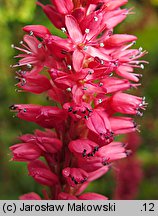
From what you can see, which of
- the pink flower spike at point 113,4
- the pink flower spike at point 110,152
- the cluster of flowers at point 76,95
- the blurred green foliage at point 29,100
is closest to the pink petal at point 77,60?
the cluster of flowers at point 76,95

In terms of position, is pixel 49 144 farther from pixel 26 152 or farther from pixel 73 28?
pixel 73 28

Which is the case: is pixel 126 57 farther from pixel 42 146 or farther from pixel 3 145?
pixel 3 145

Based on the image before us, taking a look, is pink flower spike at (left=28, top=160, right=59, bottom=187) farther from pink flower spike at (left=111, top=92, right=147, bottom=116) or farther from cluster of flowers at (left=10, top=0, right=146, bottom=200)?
pink flower spike at (left=111, top=92, right=147, bottom=116)

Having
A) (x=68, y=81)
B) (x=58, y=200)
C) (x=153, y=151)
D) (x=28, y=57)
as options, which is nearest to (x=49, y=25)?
(x=28, y=57)

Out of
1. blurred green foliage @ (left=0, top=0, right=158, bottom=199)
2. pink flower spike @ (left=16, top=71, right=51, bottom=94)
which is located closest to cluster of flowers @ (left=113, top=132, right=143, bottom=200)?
blurred green foliage @ (left=0, top=0, right=158, bottom=199)

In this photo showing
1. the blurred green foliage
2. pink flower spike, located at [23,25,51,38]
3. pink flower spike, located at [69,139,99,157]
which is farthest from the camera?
the blurred green foliage

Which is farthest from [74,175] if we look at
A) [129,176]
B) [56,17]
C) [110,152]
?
[129,176]

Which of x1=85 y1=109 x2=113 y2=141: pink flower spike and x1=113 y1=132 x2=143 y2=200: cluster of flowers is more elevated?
x1=85 y1=109 x2=113 y2=141: pink flower spike

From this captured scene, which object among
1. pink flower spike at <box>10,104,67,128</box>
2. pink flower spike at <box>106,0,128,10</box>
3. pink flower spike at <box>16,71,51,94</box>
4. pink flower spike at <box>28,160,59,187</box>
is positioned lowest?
pink flower spike at <box>28,160,59,187</box>
